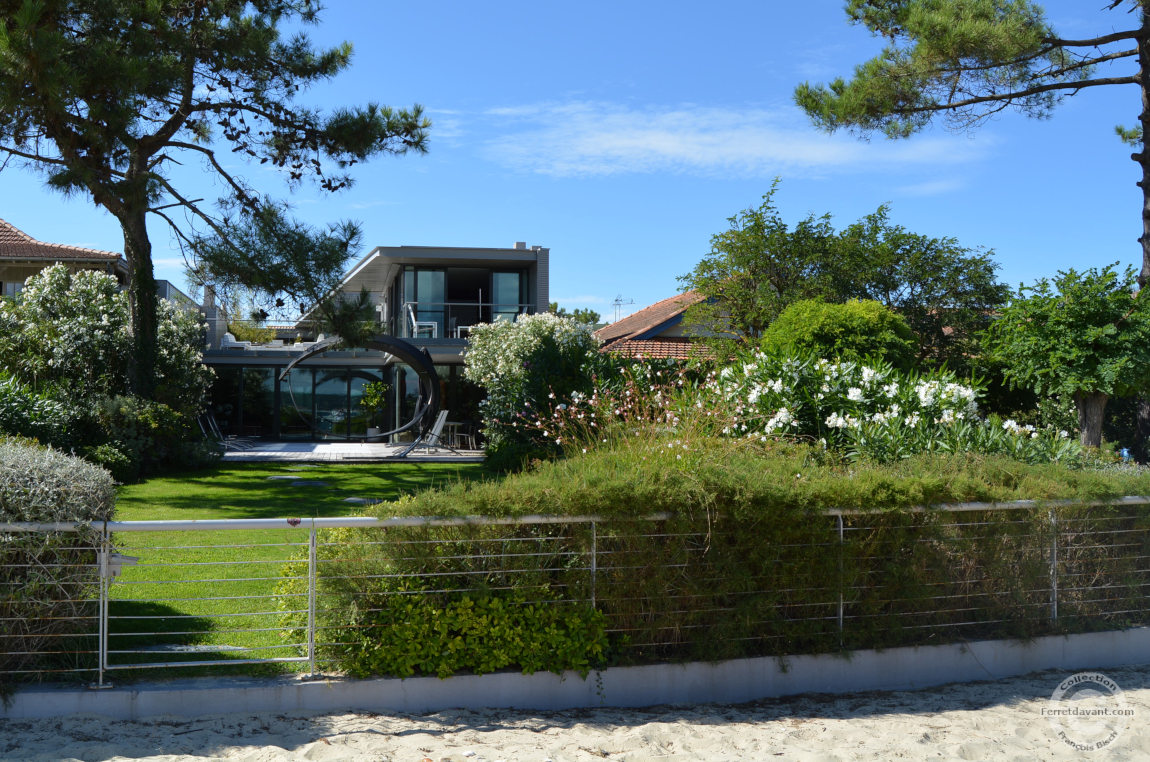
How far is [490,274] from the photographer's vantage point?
27766mm

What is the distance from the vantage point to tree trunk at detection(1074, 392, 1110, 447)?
13.0 meters

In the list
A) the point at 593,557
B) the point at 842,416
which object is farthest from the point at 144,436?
the point at 593,557

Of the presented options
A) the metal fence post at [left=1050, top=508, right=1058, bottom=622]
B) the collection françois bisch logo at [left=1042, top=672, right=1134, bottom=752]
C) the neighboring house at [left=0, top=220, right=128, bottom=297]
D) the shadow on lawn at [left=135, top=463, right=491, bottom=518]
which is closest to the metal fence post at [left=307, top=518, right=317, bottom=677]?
the collection françois bisch logo at [left=1042, top=672, right=1134, bottom=752]

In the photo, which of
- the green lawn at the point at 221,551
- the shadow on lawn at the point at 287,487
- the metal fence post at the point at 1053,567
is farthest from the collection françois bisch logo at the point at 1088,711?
the shadow on lawn at the point at 287,487

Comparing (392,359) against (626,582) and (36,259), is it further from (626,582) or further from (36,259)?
(626,582)

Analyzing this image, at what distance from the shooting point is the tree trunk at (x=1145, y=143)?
47.4 ft

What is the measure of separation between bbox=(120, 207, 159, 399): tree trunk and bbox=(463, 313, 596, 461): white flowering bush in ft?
22.4

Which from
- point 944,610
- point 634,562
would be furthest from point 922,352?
point 634,562

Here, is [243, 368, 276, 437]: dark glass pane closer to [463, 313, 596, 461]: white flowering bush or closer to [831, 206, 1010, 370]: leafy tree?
[463, 313, 596, 461]: white flowering bush

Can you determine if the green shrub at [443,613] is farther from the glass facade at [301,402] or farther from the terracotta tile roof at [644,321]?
the glass facade at [301,402]

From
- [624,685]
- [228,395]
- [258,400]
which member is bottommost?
[624,685]

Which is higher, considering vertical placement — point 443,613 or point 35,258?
point 35,258

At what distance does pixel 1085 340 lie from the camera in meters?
12.2

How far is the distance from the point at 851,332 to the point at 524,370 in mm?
6529
